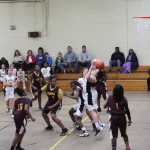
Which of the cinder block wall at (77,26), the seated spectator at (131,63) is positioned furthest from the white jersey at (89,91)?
the cinder block wall at (77,26)

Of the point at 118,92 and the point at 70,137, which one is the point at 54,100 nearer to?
the point at 70,137

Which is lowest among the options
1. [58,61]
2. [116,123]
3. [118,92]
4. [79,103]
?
[116,123]

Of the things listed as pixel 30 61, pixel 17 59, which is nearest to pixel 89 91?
pixel 30 61

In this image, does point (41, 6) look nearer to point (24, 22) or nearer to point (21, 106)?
point (24, 22)

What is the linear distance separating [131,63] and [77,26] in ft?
13.5

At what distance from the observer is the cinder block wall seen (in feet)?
77.9

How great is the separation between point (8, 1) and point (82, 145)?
670 inches

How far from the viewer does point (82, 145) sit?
10.0 m

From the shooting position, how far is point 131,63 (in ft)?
75.8

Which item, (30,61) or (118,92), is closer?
(118,92)

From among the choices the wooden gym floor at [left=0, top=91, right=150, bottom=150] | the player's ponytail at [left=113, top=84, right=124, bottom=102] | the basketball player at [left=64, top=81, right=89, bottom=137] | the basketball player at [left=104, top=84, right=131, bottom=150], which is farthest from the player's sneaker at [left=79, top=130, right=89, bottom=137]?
the player's ponytail at [left=113, top=84, right=124, bottom=102]

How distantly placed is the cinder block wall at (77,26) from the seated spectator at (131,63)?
641 mm

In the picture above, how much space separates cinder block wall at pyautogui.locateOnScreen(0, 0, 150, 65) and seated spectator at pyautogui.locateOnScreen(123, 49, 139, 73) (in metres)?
0.64

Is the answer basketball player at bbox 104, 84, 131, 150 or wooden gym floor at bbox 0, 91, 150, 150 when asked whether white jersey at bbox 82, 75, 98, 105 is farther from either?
basketball player at bbox 104, 84, 131, 150
